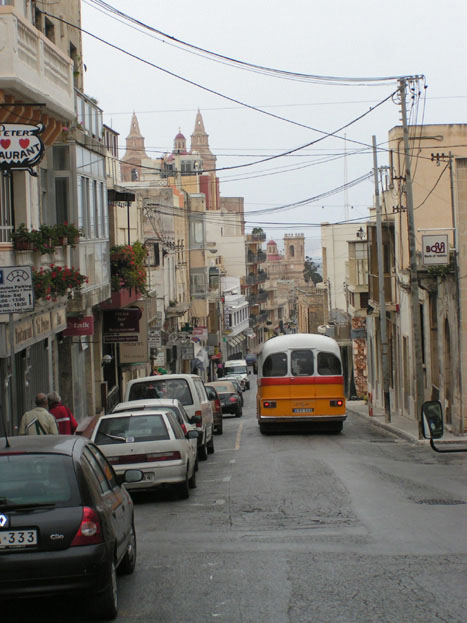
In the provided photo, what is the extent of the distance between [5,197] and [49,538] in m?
12.9

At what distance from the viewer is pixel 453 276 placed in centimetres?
2853

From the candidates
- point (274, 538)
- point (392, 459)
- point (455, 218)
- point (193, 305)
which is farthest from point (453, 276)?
point (193, 305)

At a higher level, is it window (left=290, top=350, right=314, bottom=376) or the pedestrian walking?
the pedestrian walking

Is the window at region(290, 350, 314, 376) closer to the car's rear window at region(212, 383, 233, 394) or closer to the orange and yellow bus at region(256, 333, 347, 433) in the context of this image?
the orange and yellow bus at region(256, 333, 347, 433)

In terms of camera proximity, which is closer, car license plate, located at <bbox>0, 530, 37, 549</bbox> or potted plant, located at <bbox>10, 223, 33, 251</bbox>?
car license plate, located at <bbox>0, 530, 37, 549</bbox>

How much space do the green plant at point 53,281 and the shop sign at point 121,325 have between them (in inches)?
504

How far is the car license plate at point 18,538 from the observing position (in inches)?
293

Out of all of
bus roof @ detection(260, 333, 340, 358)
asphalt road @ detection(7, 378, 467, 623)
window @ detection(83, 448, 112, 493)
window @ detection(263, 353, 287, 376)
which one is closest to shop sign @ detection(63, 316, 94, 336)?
asphalt road @ detection(7, 378, 467, 623)

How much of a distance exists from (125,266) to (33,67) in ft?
41.1

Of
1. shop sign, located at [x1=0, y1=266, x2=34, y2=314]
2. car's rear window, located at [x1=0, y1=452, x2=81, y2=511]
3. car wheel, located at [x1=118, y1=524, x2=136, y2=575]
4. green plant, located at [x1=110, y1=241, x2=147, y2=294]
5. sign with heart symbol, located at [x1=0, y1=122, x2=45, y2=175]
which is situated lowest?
car wheel, located at [x1=118, y1=524, x2=136, y2=575]

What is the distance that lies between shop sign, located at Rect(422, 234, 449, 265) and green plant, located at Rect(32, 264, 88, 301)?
11401mm

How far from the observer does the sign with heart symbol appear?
53.0ft

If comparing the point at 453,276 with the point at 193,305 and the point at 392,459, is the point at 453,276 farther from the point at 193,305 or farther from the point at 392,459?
the point at 193,305

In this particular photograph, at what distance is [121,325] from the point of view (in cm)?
3334
